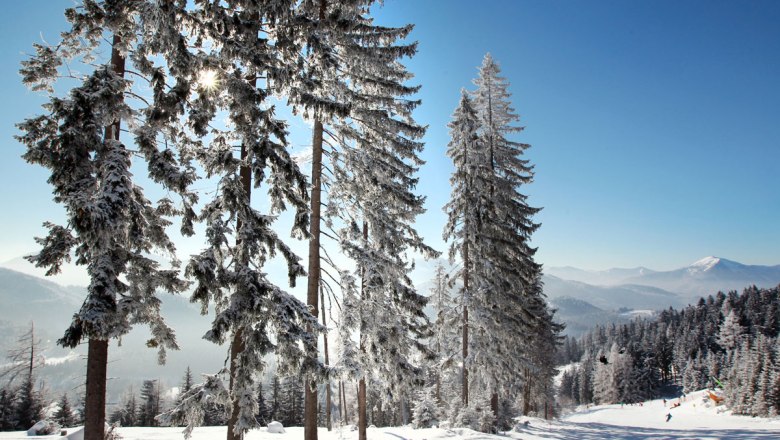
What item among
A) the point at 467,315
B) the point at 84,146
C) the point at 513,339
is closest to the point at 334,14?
Result: the point at 84,146

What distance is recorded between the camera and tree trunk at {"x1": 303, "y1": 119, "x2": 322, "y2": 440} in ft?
34.3

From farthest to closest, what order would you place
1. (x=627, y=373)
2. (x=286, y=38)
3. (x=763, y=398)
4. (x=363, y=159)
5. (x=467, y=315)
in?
(x=627, y=373)
(x=763, y=398)
(x=467, y=315)
(x=363, y=159)
(x=286, y=38)

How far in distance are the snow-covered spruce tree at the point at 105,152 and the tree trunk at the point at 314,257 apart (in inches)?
145

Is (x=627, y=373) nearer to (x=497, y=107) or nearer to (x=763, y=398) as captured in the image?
(x=763, y=398)

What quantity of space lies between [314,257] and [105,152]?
219 inches

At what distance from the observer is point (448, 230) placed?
68.7 feet

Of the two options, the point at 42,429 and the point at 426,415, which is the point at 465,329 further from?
the point at 42,429

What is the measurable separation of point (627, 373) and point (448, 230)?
79980 mm

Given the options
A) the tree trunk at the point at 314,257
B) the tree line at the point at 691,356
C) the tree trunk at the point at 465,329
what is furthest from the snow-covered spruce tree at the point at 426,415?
the tree line at the point at 691,356

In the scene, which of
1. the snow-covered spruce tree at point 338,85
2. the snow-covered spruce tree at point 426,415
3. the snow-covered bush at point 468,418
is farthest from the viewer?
the snow-covered spruce tree at point 426,415

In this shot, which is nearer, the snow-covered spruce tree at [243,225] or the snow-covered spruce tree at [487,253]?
the snow-covered spruce tree at [243,225]

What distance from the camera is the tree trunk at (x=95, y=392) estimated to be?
26.7 feet

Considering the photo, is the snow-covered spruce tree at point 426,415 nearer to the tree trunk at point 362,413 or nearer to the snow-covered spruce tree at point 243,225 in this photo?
the tree trunk at point 362,413

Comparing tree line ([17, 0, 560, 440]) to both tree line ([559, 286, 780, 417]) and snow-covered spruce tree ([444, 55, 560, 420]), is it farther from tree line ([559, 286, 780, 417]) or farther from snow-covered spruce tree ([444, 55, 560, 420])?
tree line ([559, 286, 780, 417])
